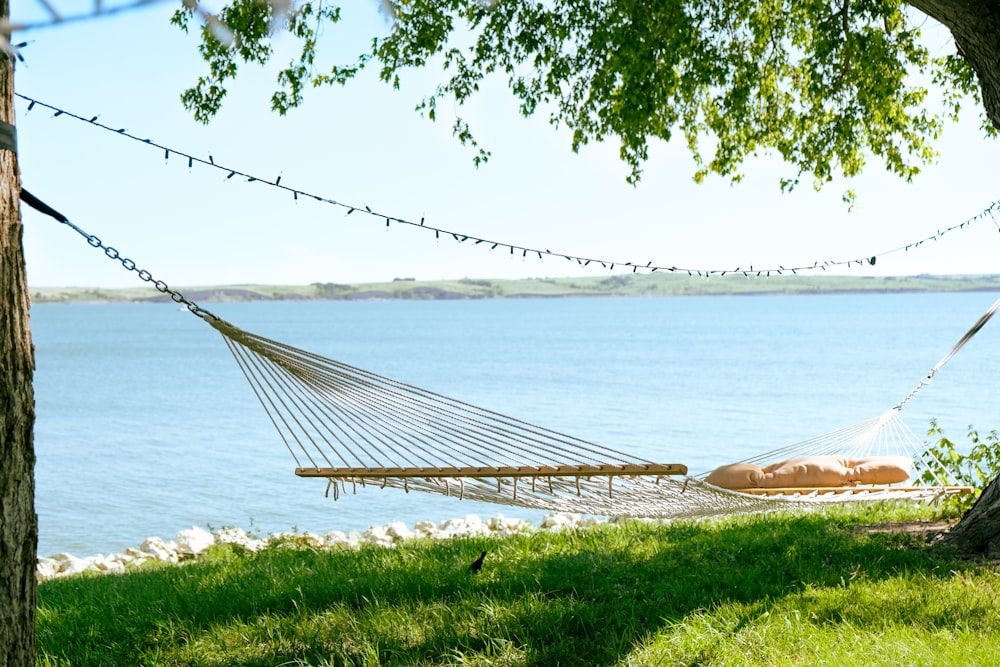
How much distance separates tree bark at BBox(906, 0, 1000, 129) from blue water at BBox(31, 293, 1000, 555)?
5688 mm

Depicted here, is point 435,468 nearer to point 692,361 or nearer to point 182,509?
point 182,509

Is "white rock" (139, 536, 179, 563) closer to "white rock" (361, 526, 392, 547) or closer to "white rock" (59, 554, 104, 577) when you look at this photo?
"white rock" (59, 554, 104, 577)

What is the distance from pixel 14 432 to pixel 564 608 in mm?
1404

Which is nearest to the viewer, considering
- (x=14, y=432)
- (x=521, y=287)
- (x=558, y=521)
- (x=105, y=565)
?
(x=14, y=432)

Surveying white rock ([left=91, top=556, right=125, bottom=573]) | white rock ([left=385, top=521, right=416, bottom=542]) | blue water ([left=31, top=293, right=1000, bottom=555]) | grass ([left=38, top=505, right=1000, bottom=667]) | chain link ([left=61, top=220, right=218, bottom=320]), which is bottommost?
blue water ([left=31, top=293, right=1000, bottom=555])

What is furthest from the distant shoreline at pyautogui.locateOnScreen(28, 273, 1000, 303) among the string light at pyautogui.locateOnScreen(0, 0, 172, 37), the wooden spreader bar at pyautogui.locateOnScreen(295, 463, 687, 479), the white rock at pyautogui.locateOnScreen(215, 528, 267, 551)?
the string light at pyautogui.locateOnScreen(0, 0, 172, 37)

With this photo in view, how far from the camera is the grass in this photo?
2324 mm

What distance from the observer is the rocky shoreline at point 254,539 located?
5043 millimetres

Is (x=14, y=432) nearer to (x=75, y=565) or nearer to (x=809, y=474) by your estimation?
(x=809, y=474)

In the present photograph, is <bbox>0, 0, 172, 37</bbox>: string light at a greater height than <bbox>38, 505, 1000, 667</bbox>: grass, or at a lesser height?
greater

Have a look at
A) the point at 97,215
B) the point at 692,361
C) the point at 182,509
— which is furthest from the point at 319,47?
the point at 97,215

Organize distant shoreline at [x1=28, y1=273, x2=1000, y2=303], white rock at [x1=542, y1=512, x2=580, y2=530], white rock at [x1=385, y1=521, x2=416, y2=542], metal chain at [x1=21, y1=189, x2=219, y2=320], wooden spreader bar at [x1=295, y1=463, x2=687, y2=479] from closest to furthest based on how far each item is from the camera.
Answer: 1. metal chain at [x1=21, y1=189, x2=219, y2=320]
2. wooden spreader bar at [x1=295, y1=463, x2=687, y2=479]
3. white rock at [x1=385, y1=521, x2=416, y2=542]
4. white rock at [x1=542, y1=512, x2=580, y2=530]
5. distant shoreline at [x1=28, y1=273, x2=1000, y2=303]

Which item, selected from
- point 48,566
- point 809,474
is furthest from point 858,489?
point 48,566

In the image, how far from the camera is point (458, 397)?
18.9 m
